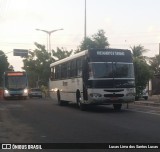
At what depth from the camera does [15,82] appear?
160 ft

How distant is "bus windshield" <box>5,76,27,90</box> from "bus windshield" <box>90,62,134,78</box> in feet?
86.2

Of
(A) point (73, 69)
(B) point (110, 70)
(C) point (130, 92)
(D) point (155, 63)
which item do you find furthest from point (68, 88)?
(D) point (155, 63)

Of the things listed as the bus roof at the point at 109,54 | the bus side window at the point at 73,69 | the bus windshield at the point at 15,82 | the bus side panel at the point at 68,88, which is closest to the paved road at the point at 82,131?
the bus roof at the point at 109,54

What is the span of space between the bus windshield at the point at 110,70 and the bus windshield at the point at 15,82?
2627cm

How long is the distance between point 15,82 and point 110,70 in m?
26.8

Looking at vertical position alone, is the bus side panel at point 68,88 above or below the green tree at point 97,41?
below

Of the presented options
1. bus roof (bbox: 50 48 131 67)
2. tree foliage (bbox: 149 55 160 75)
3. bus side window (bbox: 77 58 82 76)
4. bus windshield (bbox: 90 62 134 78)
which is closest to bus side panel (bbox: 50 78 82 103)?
bus side window (bbox: 77 58 82 76)

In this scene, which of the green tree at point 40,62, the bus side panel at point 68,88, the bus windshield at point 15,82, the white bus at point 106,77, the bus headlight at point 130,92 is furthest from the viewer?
the green tree at point 40,62

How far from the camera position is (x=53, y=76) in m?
34.4

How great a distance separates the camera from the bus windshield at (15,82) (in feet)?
160

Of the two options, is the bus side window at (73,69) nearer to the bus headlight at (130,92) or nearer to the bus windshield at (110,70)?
the bus windshield at (110,70)

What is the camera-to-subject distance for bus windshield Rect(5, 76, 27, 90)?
1923 inches

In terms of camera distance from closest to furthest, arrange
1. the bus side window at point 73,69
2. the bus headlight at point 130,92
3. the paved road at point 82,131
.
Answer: the paved road at point 82,131, the bus headlight at point 130,92, the bus side window at point 73,69

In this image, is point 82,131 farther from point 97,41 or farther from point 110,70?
point 97,41
